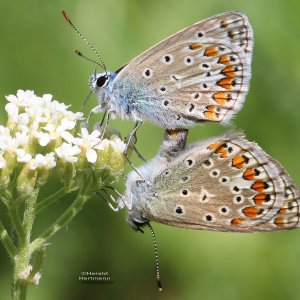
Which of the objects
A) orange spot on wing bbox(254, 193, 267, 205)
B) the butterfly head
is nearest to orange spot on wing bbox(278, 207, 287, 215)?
orange spot on wing bbox(254, 193, 267, 205)

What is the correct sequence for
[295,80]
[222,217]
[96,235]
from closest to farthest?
[222,217], [96,235], [295,80]

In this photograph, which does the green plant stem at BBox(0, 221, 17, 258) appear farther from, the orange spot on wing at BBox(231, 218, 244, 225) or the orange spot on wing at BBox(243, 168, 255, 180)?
the orange spot on wing at BBox(243, 168, 255, 180)

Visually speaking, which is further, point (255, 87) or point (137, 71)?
point (255, 87)

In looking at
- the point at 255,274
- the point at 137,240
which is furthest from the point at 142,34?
the point at 255,274

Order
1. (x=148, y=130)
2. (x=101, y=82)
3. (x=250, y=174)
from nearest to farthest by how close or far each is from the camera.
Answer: (x=250, y=174) < (x=101, y=82) < (x=148, y=130)

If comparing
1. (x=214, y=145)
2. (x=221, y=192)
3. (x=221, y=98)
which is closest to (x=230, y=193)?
(x=221, y=192)

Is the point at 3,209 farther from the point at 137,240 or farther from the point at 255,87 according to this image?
the point at 255,87

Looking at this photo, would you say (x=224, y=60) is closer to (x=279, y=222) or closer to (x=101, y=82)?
(x=101, y=82)
